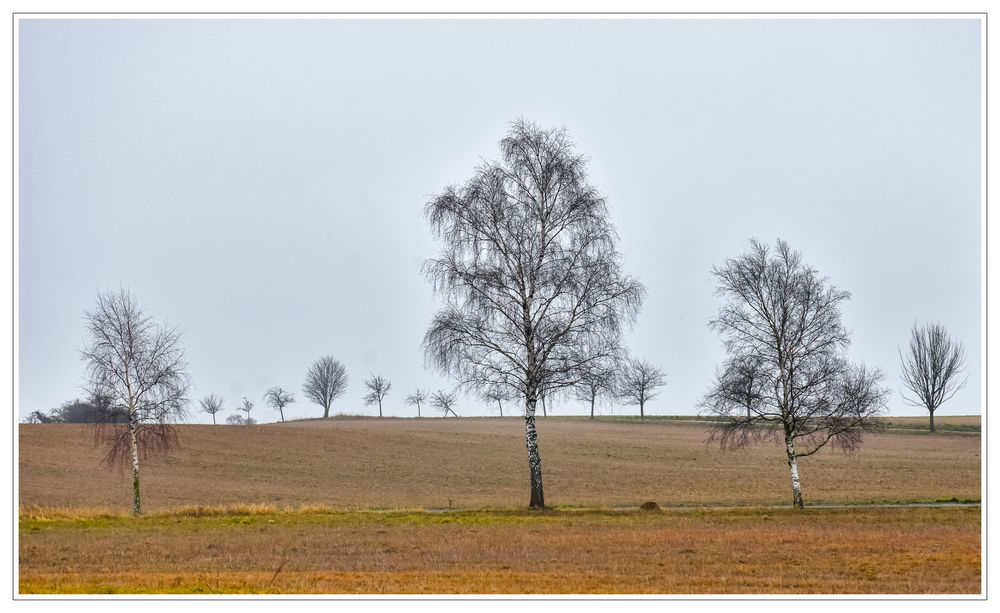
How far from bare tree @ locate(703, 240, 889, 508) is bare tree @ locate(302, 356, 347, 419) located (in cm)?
12268

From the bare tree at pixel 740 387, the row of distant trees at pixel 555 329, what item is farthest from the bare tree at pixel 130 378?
the bare tree at pixel 740 387

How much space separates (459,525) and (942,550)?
14549 mm

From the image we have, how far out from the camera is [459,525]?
30.5 meters

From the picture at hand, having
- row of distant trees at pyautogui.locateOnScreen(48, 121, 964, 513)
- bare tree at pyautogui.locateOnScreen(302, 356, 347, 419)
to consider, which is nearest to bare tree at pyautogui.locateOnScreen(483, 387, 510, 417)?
row of distant trees at pyautogui.locateOnScreen(48, 121, 964, 513)

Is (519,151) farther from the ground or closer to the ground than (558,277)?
farther from the ground

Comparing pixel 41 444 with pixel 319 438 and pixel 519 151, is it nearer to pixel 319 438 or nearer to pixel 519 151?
pixel 319 438

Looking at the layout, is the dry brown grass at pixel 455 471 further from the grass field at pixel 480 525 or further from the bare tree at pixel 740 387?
the bare tree at pixel 740 387

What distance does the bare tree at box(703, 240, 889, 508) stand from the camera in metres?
36.6

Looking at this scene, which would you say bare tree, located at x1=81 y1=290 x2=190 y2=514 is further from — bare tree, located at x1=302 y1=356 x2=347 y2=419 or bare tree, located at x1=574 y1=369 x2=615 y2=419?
bare tree, located at x1=302 y1=356 x2=347 y2=419

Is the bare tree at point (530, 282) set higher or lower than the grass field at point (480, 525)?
higher

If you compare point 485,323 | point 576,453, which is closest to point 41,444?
point 576,453

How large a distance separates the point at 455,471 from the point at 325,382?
317 ft

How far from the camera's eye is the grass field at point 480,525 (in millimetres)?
18750

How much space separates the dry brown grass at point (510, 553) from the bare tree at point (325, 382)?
405 ft
